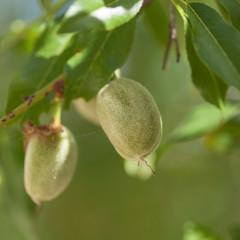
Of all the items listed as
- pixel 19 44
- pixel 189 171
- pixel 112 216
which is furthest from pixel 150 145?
pixel 112 216

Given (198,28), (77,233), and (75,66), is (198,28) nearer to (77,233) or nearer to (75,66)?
(75,66)

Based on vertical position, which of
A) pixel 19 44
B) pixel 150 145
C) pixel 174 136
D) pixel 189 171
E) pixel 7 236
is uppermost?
pixel 150 145

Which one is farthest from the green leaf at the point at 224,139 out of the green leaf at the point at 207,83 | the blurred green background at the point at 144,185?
the blurred green background at the point at 144,185

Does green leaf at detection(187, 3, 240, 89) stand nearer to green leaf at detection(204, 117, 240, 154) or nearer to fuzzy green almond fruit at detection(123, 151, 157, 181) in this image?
fuzzy green almond fruit at detection(123, 151, 157, 181)

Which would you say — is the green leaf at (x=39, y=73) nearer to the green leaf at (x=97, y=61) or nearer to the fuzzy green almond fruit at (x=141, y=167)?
the green leaf at (x=97, y=61)

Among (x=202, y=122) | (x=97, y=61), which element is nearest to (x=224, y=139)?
(x=202, y=122)

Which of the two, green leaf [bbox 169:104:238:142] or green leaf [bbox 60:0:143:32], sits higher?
green leaf [bbox 60:0:143:32]

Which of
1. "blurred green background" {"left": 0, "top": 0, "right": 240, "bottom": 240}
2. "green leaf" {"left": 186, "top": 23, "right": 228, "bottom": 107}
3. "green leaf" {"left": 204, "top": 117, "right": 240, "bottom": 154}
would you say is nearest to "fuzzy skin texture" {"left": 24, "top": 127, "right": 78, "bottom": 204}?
"green leaf" {"left": 186, "top": 23, "right": 228, "bottom": 107}
